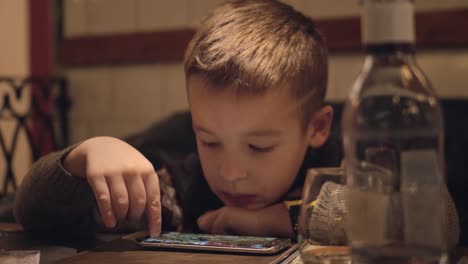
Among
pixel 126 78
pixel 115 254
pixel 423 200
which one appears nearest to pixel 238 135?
pixel 115 254

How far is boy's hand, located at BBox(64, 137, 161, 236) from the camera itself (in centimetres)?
81

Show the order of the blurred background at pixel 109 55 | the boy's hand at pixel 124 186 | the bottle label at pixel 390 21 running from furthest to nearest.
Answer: the blurred background at pixel 109 55, the boy's hand at pixel 124 186, the bottle label at pixel 390 21

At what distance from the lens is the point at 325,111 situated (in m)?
1.25

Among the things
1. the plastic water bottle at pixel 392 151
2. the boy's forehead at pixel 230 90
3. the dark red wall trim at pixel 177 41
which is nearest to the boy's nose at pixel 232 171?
the boy's forehead at pixel 230 90

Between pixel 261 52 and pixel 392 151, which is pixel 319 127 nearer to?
pixel 261 52

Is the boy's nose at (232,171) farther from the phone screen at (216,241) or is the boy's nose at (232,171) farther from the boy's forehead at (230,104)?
the phone screen at (216,241)

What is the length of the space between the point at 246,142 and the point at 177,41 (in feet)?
4.69

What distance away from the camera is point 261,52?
1.08 meters

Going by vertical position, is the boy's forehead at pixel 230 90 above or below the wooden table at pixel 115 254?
above

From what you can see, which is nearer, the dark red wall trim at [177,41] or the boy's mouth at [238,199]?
the boy's mouth at [238,199]

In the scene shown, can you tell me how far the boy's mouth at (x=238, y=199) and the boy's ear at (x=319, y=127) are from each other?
0.19 metres

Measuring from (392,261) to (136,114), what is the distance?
2049 mm

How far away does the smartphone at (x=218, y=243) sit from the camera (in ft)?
2.36

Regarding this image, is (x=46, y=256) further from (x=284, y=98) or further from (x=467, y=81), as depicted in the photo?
(x=467, y=81)
